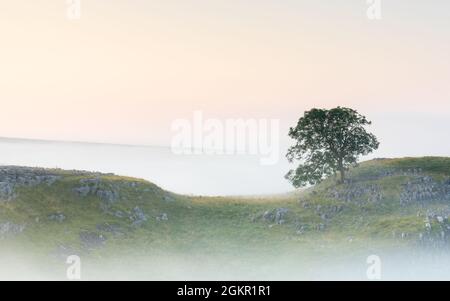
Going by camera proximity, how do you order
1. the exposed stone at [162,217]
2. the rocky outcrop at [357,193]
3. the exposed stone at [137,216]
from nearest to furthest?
the exposed stone at [137,216] → the exposed stone at [162,217] → the rocky outcrop at [357,193]

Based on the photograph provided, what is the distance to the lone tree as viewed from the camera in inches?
2419

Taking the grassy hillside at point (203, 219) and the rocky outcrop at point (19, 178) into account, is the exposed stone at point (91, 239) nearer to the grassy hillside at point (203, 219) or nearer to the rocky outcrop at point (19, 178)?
the grassy hillside at point (203, 219)

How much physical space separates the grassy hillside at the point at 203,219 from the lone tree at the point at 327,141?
5772 millimetres

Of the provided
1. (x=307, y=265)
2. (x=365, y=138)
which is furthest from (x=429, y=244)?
(x=365, y=138)

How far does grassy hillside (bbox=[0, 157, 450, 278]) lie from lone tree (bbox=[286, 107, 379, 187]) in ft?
18.9

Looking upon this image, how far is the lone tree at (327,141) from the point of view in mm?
61438

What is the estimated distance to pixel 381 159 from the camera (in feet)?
220

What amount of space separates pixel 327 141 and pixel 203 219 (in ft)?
77.7

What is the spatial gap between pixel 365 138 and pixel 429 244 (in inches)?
977

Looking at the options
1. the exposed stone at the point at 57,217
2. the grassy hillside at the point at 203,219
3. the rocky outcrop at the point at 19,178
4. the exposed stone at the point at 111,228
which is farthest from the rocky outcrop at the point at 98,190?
the exposed stone at the point at 57,217

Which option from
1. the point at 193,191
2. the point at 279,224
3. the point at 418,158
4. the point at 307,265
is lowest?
the point at 307,265
